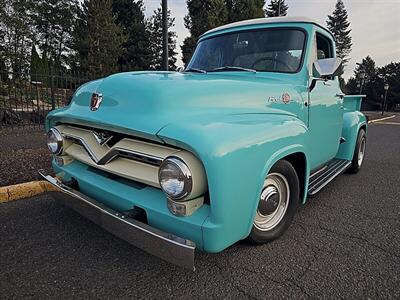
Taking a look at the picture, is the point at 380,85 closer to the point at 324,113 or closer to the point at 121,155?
the point at 324,113

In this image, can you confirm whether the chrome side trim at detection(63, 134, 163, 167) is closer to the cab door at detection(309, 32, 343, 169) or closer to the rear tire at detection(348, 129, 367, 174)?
the cab door at detection(309, 32, 343, 169)

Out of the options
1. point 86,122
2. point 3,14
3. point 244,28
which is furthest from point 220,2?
point 86,122

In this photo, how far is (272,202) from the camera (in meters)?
2.37

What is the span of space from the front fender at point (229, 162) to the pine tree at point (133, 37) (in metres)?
29.3

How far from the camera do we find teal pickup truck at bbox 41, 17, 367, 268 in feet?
5.72

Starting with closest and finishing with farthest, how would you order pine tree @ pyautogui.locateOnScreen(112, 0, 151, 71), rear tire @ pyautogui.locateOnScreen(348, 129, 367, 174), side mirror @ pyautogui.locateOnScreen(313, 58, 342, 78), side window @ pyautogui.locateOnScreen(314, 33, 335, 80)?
side mirror @ pyautogui.locateOnScreen(313, 58, 342, 78) → side window @ pyautogui.locateOnScreen(314, 33, 335, 80) → rear tire @ pyautogui.locateOnScreen(348, 129, 367, 174) → pine tree @ pyautogui.locateOnScreen(112, 0, 151, 71)

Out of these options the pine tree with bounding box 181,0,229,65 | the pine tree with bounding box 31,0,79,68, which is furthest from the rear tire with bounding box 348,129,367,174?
the pine tree with bounding box 31,0,79,68

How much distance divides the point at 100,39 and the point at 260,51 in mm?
25701

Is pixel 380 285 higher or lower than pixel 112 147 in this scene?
lower

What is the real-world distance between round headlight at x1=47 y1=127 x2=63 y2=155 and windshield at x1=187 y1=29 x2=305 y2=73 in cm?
171

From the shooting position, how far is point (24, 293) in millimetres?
1903

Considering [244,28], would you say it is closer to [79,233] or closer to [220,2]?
[79,233]

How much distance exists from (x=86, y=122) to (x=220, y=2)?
24.3 meters

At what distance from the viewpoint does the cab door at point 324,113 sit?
10.1 feet
